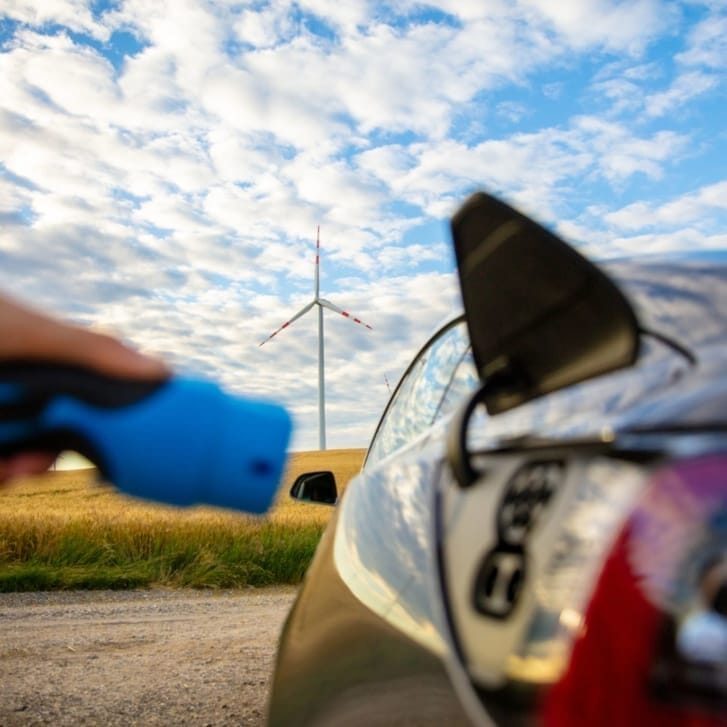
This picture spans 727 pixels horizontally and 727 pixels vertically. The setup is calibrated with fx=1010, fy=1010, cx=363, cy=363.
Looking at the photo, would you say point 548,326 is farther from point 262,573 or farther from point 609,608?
point 262,573

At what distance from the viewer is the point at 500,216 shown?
118cm

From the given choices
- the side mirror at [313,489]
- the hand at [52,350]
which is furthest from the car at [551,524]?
the side mirror at [313,489]

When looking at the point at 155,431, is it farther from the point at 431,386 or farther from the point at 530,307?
the point at 431,386

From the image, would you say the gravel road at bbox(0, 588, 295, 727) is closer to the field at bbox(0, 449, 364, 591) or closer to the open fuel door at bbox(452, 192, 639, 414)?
the open fuel door at bbox(452, 192, 639, 414)

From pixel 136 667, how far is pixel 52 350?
5.59 m

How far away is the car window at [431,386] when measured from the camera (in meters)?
1.91

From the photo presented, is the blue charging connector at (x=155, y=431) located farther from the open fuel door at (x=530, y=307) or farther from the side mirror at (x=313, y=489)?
the side mirror at (x=313, y=489)

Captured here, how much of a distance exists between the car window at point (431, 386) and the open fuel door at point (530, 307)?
1.73ft

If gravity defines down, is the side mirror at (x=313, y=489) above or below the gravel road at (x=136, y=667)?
above

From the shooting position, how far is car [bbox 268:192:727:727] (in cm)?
78

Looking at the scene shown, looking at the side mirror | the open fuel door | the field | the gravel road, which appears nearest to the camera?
the open fuel door

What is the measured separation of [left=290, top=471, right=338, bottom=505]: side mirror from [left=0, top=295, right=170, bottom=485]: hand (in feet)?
8.16

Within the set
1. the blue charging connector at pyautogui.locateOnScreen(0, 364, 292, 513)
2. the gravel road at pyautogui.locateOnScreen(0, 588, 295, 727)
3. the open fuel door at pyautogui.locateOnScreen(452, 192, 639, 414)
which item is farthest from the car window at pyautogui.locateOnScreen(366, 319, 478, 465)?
the gravel road at pyautogui.locateOnScreen(0, 588, 295, 727)

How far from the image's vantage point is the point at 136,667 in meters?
5.90
